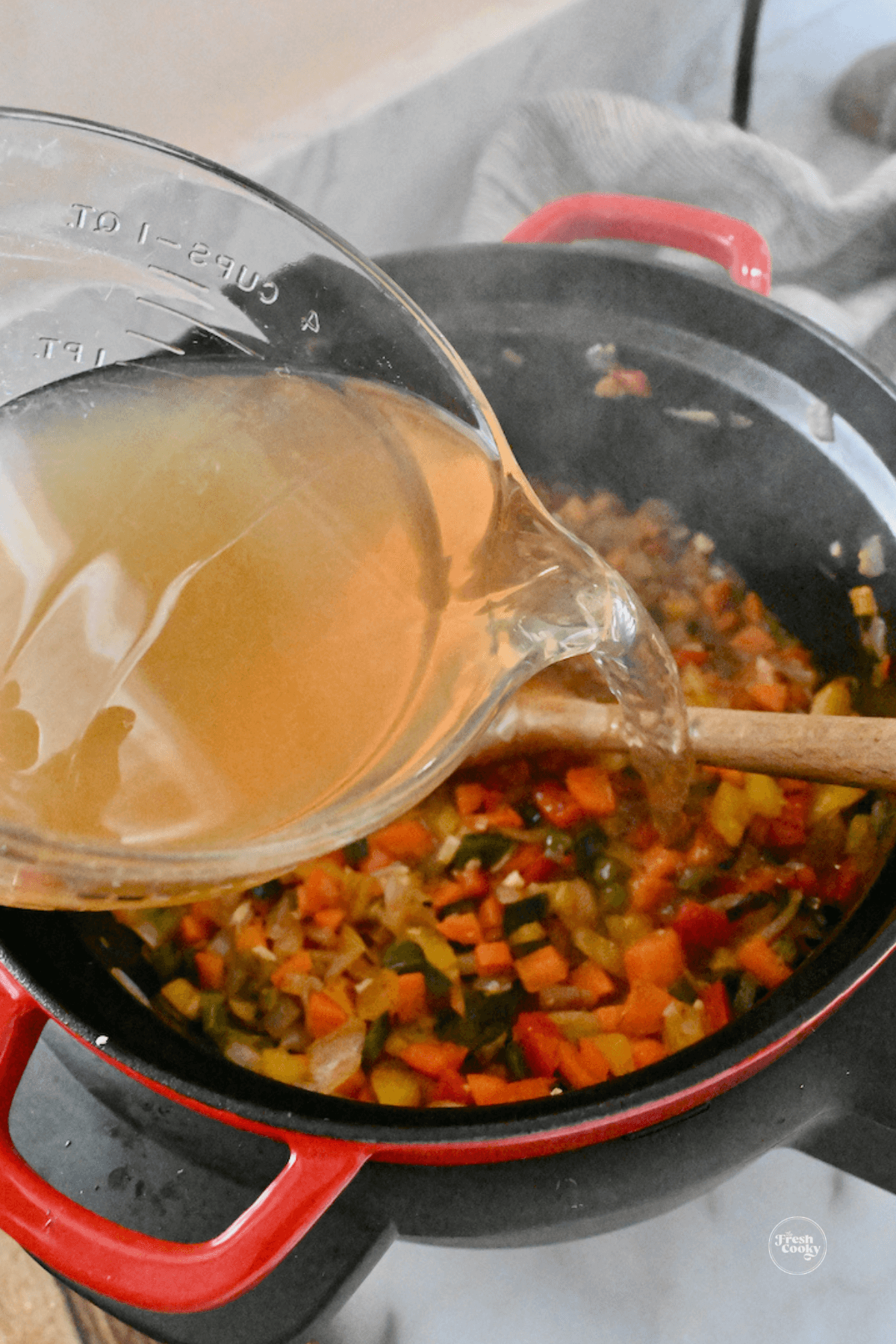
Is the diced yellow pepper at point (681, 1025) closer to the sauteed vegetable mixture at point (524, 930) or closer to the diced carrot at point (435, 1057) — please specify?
the sauteed vegetable mixture at point (524, 930)

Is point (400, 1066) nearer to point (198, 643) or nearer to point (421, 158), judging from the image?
point (198, 643)

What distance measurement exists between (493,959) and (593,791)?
0.21m

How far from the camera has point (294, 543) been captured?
0.86 metres

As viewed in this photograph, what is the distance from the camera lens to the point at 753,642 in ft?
4.19

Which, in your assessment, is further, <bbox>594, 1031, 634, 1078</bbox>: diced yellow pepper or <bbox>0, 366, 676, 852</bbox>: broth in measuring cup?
<bbox>594, 1031, 634, 1078</bbox>: diced yellow pepper

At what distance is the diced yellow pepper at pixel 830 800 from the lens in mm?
1086

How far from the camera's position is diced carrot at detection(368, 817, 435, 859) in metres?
1.13

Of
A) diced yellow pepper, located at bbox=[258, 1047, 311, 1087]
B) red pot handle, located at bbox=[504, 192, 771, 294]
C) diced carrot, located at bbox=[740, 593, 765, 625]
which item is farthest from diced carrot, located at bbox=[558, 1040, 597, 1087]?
red pot handle, located at bbox=[504, 192, 771, 294]

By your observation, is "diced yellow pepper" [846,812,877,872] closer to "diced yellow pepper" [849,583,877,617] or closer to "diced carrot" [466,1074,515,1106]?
"diced yellow pepper" [849,583,877,617]

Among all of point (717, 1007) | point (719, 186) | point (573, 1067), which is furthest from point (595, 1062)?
point (719, 186)

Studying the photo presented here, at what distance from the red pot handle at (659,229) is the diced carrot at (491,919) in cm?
71

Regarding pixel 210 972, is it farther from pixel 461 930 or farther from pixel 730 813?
pixel 730 813

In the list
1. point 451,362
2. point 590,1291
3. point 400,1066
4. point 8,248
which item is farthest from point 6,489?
point 590,1291

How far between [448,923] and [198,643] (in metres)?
0.41
